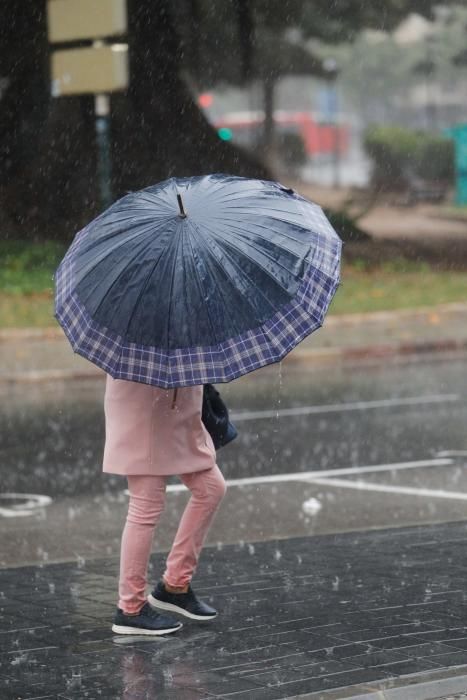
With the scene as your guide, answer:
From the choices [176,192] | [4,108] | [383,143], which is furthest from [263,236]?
[383,143]

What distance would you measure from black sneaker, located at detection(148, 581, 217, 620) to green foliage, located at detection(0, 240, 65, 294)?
17330 millimetres

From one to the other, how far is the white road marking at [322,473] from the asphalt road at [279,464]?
10 mm

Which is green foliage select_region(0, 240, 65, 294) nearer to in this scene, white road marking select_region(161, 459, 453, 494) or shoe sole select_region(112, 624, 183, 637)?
white road marking select_region(161, 459, 453, 494)

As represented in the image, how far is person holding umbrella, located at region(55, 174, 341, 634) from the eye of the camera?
236 inches

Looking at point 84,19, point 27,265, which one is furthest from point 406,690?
point 84,19

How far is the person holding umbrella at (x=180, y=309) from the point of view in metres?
5.99

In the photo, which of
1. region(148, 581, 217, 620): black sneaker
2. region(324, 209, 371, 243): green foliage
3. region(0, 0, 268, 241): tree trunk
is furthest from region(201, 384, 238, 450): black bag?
region(324, 209, 371, 243): green foliage

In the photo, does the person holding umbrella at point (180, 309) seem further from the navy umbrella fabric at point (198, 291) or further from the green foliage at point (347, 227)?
the green foliage at point (347, 227)

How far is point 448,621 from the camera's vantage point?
257 inches

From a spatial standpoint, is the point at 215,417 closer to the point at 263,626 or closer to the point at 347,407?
the point at 263,626

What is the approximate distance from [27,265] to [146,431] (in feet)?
65.2

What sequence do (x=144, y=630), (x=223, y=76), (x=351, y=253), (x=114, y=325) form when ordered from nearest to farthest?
(x=114, y=325)
(x=144, y=630)
(x=351, y=253)
(x=223, y=76)

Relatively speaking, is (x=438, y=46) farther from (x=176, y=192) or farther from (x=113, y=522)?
(x=176, y=192)

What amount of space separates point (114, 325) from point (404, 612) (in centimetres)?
186
